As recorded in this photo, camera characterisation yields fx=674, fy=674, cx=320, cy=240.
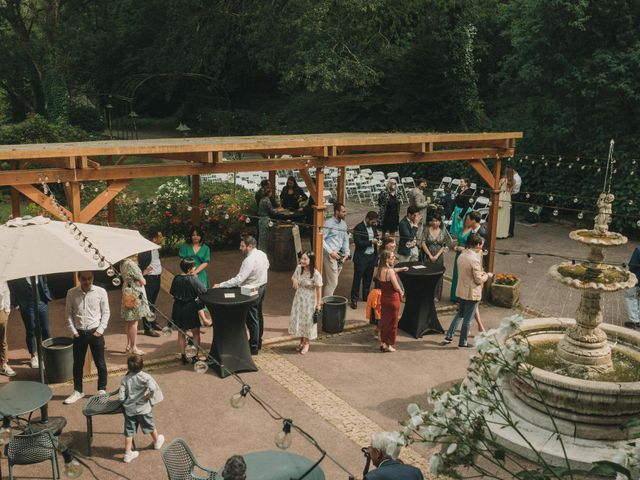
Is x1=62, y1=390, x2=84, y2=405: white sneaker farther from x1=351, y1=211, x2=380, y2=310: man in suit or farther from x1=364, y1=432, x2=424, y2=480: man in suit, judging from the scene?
x1=351, y1=211, x2=380, y2=310: man in suit

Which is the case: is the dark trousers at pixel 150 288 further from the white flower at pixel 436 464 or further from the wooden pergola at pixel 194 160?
the white flower at pixel 436 464

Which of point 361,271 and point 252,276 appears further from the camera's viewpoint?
point 361,271

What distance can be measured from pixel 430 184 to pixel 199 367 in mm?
18968

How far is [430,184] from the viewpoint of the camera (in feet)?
76.8

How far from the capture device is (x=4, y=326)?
8.50 m

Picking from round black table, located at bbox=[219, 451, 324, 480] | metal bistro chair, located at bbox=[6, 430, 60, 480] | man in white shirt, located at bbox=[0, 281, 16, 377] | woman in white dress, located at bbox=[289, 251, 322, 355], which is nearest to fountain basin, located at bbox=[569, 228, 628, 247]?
woman in white dress, located at bbox=[289, 251, 322, 355]

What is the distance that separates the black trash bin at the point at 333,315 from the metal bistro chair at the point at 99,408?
402 centimetres

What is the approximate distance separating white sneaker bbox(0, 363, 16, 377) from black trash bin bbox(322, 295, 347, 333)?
173 inches

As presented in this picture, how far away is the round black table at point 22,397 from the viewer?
6452mm

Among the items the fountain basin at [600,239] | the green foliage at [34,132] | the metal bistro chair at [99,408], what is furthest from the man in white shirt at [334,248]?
the green foliage at [34,132]

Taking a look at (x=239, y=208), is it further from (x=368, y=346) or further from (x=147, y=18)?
(x=147, y=18)

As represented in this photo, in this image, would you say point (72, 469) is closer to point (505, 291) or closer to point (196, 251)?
point (196, 251)

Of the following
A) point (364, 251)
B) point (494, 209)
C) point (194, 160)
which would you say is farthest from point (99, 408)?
point (494, 209)

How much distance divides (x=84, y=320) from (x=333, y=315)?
3.89 meters
